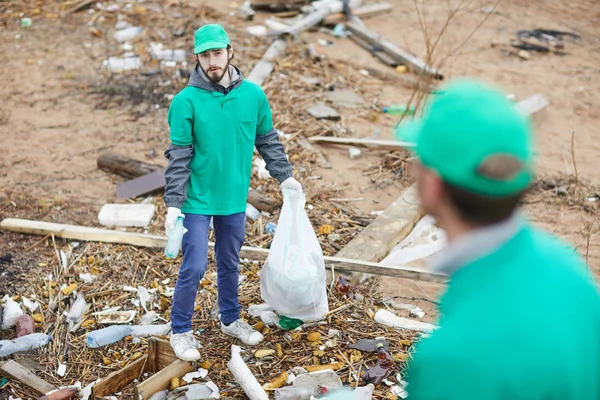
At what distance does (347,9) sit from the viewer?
35.8 ft

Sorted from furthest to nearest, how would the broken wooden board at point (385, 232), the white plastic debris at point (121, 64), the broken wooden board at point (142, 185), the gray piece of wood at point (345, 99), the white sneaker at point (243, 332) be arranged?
the white plastic debris at point (121, 64) < the gray piece of wood at point (345, 99) < the broken wooden board at point (142, 185) < the broken wooden board at point (385, 232) < the white sneaker at point (243, 332)

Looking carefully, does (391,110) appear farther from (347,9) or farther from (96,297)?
(96,297)

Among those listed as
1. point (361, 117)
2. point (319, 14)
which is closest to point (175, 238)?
point (361, 117)

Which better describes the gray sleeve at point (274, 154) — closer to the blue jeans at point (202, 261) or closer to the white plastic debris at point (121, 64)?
the blue jeans at point (202, 261)

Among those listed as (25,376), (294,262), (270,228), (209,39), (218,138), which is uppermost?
(209,39)

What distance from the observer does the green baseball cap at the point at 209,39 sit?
378cm

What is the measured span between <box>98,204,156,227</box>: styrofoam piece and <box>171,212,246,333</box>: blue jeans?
1.74 metres

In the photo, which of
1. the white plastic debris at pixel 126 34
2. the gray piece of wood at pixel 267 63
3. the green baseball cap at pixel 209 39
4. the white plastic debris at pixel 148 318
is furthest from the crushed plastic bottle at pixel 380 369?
the white plastic debris at pixel 126 34

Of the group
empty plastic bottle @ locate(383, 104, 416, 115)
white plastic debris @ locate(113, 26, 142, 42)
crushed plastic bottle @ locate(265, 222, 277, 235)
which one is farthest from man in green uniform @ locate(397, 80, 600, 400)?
white plastic debris @ locate(113, 26, 142, 42)

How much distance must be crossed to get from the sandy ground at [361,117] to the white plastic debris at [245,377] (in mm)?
1474

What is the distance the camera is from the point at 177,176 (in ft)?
12.5

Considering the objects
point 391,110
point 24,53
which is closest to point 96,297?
point 391,110

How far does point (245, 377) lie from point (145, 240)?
1.89 metres

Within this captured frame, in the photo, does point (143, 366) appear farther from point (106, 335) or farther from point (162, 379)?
point (106, 335)
